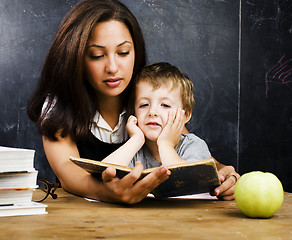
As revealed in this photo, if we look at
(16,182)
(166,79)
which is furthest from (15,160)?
(166,79)

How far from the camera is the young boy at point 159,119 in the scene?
5.18 feet

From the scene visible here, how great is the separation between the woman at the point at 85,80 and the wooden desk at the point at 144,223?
320 millimetres

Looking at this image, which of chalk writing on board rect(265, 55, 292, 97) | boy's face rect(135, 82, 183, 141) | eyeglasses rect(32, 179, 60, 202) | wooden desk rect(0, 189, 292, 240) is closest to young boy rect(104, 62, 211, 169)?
boy's face rect(135, 82, 183, 141)

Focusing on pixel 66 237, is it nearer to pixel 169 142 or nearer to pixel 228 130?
pixel 169 142

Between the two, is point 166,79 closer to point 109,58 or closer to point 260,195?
point 109,58

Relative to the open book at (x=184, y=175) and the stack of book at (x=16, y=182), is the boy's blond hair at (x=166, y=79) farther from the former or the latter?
the stack of book at (x=16, y=182)

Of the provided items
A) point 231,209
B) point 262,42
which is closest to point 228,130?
point 262,42

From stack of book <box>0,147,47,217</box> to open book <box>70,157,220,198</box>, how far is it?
0.43 ft

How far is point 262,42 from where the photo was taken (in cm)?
343

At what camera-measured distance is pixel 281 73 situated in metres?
3.37

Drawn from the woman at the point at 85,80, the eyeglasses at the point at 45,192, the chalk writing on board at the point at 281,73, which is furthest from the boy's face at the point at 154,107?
the chalk writing on board at the point at 281,73

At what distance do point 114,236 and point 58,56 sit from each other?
105 centimetres

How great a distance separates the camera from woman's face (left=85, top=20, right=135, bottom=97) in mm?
1617

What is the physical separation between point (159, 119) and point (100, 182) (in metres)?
0.45
